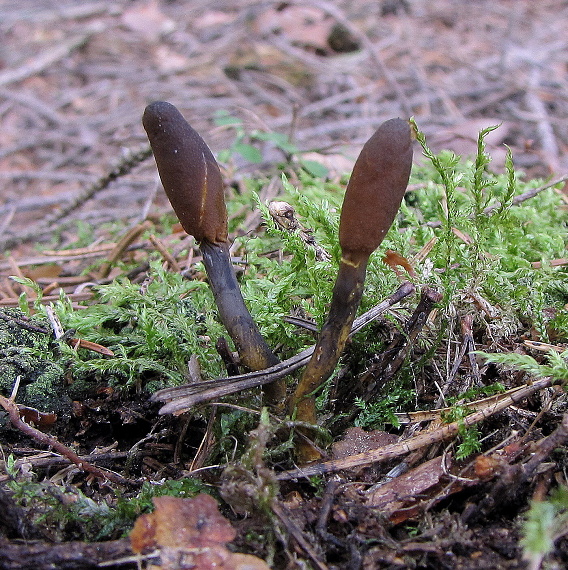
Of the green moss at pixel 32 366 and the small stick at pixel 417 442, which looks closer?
the small stick at pixel 417 442

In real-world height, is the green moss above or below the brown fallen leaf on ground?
below

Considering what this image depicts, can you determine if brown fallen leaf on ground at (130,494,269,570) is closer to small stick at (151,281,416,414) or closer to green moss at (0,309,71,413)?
small stick at (151,281,416,414)

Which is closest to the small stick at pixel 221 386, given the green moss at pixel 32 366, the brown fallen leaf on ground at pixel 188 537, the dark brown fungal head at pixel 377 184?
the brown fallen leaf on ground at pixel 188 537

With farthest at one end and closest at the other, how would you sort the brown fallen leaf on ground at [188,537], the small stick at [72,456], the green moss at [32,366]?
the green moss at [32,366]
the small stick at [72,456]
the brown fallen leaf on ground at [188,537]

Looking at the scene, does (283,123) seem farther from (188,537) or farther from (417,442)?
(188,537)

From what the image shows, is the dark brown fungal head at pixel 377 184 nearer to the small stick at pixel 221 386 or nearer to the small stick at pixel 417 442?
the small stick at pixel 221 386

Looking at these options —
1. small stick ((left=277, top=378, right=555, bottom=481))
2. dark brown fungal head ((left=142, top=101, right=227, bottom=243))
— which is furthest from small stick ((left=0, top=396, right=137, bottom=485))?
dark brown fungal head ((left=142, top=101, right=227, bottom=243))

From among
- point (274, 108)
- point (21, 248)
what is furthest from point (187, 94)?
point (21, 248)

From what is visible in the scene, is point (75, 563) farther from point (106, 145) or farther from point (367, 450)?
point (106, 145)
